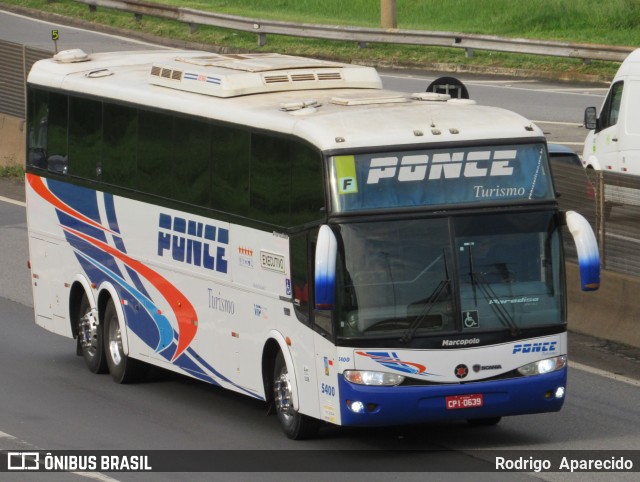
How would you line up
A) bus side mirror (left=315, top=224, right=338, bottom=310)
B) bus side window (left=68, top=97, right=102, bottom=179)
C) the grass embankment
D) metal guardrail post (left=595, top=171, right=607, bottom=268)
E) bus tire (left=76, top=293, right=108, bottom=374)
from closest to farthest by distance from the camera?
bus side mirror (left=315, top=224, right=338, bottom=310) < bus side window (left=68, top=97, right=102, bottom=179) < bus tire (left=76, top=293, right=108, bottom=374) < metal guardrail post (left=595, top=171, right=607, bottom=268) < the grass embankment

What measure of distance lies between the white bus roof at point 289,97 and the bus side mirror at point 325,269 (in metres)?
0.92

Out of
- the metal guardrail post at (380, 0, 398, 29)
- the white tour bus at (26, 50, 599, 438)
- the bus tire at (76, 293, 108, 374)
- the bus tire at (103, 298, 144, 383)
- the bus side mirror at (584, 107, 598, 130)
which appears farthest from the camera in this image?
the metal guardrail post at (380, 0, 398, 29)

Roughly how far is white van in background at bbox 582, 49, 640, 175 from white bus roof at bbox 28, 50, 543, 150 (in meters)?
7.68

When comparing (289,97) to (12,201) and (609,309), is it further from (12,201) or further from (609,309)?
(12,201)

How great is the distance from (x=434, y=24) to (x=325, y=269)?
120 ft

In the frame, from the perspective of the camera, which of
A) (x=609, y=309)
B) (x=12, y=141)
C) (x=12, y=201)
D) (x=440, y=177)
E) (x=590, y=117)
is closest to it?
(x=440, y=177)

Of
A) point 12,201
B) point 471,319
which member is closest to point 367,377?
point 471,319

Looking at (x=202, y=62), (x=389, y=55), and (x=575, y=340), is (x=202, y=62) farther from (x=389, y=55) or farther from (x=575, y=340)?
(x=389, y=55)

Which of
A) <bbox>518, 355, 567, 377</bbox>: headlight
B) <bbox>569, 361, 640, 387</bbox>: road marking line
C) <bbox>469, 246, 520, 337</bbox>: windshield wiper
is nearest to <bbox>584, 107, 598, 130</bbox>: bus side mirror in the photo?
<bbox>569, 361, 640, 387</bbox>: road marking line

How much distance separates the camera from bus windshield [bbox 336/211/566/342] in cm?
1223

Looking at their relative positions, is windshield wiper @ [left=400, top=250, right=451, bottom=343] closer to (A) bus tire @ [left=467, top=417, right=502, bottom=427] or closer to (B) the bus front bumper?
(B) the bus front bumper

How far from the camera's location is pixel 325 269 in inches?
461

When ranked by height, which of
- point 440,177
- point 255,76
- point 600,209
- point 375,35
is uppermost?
point 255,76

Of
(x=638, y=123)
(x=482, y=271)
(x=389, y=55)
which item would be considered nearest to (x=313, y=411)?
(x=482, y=271)
